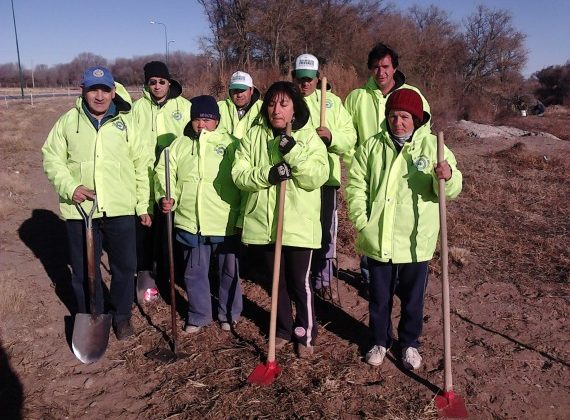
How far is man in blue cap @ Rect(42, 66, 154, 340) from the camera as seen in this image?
→ 363cm

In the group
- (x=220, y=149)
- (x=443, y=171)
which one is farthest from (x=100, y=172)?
(x=443, y=171)

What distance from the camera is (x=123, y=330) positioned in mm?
4094

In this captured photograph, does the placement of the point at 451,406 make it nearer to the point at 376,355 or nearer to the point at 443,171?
the point at 376,355

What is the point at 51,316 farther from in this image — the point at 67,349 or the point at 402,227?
the point at 402,227

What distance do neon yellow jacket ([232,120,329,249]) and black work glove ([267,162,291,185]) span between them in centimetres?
5

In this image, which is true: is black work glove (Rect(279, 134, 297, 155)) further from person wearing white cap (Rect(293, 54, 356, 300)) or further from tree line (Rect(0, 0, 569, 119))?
tree line (Rect(0, 0, 569, 119))

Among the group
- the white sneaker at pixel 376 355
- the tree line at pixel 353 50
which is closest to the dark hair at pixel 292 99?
the white sneaker at pixel 376 355

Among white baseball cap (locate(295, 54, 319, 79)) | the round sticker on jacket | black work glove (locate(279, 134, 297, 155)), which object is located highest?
white baseball cap (locate(295, 54, 319, 79))

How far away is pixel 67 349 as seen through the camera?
3.98 metres

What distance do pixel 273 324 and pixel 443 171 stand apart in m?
1.51

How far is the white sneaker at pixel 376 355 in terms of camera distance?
3.62 metres

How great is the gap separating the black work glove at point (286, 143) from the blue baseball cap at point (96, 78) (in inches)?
54.6

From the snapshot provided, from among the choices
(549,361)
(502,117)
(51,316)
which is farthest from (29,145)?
(502,117)

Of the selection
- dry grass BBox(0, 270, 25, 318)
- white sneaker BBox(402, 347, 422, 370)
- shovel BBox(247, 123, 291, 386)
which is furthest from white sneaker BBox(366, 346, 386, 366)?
dry grass BBox(0, 270, 25, 318)
